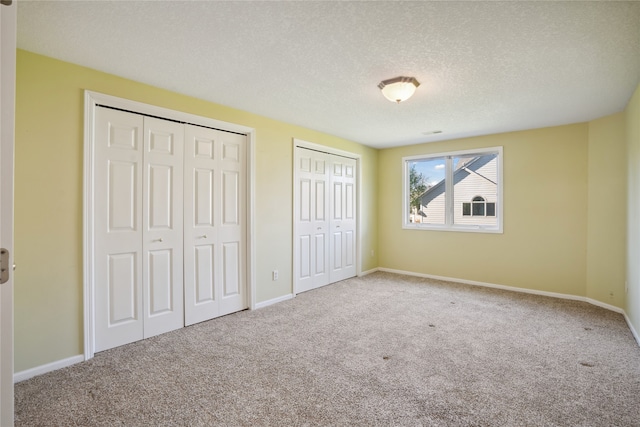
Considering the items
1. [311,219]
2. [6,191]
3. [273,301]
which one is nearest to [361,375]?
[273,301]

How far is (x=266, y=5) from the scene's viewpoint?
5.89 ft

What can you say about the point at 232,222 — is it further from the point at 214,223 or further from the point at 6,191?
the point at 6,191

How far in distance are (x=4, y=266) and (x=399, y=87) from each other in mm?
2754

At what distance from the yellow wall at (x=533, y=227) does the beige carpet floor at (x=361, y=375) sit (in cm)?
87

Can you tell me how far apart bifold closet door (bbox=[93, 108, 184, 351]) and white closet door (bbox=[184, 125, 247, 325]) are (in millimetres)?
121

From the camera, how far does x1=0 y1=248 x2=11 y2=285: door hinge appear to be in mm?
956

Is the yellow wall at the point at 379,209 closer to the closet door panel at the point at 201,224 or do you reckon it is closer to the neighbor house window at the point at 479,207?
the neighbor house window at the point at 479,207

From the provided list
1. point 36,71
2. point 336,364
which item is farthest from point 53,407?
point 36,71

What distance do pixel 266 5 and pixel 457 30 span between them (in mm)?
1218

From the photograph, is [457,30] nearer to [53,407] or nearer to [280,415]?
[280,415]

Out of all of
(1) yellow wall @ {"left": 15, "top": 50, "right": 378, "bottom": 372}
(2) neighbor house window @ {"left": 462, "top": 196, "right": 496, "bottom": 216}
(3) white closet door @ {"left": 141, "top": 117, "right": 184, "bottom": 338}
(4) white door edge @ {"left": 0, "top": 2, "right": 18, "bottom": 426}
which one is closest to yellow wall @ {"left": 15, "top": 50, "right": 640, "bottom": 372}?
(1) yellow wall @ {"left": 15, "top": 50, "right": 378, "bottom": 372}

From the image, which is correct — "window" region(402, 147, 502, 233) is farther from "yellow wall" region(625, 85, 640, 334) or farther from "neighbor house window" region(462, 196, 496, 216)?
"yellow wall" region(625, 85, 640, 334)

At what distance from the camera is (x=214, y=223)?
11.6ft

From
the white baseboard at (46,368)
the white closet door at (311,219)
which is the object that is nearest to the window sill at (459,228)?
the white closet door at (311,219)
